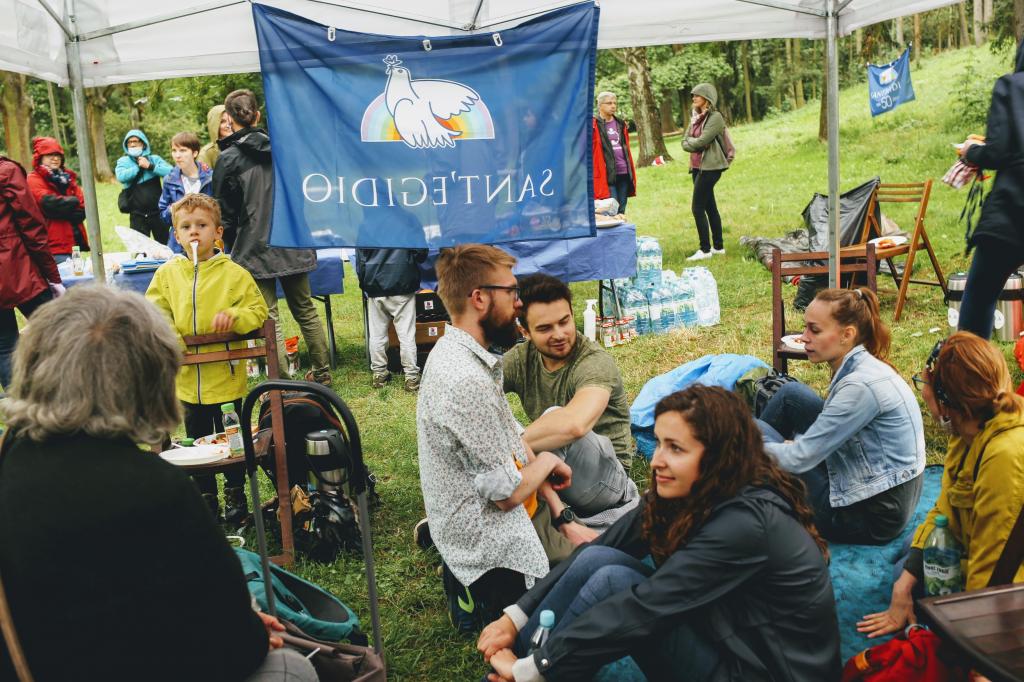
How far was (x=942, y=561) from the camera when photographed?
298 centimetres

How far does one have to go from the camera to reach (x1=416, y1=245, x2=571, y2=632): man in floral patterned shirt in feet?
10.4

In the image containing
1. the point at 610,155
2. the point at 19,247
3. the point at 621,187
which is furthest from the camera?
the point at 621,187

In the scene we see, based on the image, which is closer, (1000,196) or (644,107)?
(1000,196)

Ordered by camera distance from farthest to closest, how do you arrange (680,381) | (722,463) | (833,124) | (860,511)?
(680,381)
(833,124)
(860,511)
(722,463)

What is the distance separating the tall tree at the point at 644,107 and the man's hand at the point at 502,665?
722 inches

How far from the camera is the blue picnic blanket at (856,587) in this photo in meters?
3.11

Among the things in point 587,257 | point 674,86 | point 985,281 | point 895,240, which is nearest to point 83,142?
point 587,257

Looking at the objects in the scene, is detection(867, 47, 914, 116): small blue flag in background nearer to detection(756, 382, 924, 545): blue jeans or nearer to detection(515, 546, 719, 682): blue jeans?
detection(756, 382, 924, 545): blue jeans

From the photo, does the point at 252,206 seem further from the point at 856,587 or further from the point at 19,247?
the point at 856,587

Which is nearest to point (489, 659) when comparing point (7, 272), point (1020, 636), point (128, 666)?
point (128, 666)

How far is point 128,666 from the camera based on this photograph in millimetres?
1983

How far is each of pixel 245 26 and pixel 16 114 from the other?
21.9 m

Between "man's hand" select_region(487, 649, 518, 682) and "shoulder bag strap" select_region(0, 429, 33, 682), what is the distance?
4.49ft

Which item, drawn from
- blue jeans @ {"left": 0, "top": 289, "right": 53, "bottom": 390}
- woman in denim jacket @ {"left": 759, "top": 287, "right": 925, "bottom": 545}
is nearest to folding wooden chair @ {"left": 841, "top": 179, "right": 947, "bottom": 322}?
woman in denim jacket @ {"left": 759, "top": 287, "right": 925, "bottom": 545}
